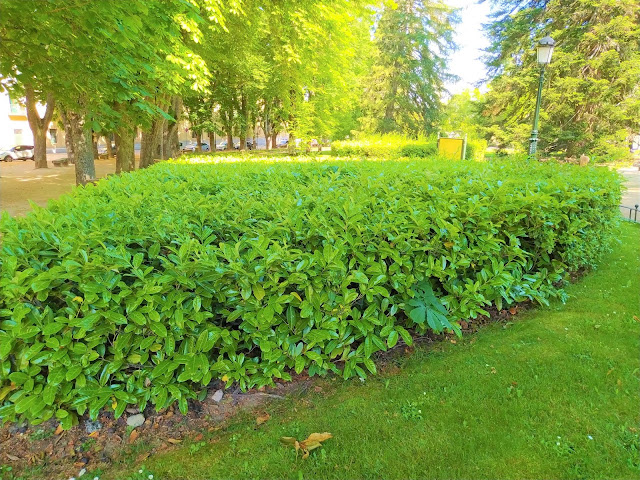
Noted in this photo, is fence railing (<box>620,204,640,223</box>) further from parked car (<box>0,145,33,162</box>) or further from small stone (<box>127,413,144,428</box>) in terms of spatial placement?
parked car (<box>0,145,33,162</box>)

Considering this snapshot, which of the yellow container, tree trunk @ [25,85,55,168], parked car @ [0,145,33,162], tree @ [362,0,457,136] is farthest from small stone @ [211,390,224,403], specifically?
parked car @ [0,145,33,162]

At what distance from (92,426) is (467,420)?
227 cm

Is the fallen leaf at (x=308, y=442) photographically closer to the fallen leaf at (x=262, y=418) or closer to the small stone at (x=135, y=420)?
the fallen leaf at (x=262, y=418)

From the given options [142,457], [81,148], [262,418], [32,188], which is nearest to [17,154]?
[32,188]

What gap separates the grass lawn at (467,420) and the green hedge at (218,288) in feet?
0.86

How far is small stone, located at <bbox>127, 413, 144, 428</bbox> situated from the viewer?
235 centimetres

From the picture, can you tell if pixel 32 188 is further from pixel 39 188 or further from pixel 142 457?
pixel 142 457

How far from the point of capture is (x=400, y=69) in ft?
99.7

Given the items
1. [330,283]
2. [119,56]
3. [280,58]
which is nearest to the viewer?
[330,283]

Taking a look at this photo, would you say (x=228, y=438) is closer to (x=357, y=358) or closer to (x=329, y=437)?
(x=329, y=437)

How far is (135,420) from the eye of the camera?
7.77ft

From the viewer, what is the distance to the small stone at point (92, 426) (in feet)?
7.61

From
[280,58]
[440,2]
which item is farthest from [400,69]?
[280,58]

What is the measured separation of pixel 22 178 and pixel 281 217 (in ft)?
72.5
